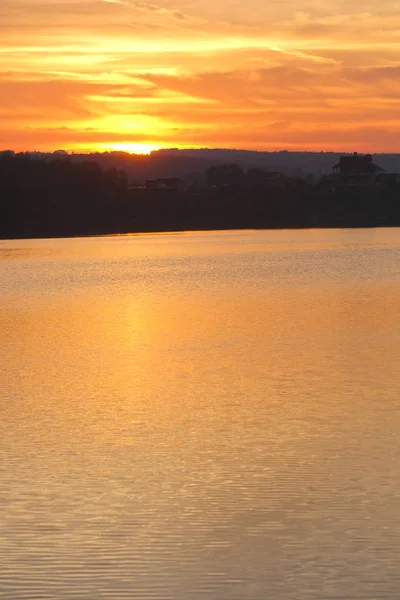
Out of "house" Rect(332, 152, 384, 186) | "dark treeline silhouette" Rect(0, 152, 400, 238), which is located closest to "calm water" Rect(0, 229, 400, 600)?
"dark treeline silhouette" Rect(0, 152, 400, 238)

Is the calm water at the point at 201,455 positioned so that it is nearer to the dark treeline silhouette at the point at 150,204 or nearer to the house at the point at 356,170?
the dark treeline silhouette at the point at 150,204

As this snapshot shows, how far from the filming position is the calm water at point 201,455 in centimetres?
934

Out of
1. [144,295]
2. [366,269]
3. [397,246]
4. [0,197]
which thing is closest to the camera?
[144,295]

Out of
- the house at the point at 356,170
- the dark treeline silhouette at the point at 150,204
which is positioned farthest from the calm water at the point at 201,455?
the house at the point at 356,170

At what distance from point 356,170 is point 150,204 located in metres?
44.5

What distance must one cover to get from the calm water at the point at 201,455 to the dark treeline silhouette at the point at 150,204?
7844cm

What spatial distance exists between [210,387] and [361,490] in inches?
275

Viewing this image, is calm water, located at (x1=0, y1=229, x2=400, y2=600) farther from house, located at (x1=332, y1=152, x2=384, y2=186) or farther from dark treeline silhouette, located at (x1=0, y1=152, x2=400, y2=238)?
house, located at (x1=332, y1=152, x2=384, y2=186)

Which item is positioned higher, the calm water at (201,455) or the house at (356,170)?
the house at (356,170)

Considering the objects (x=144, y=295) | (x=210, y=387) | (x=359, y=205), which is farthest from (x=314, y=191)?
(x=210, y=387)

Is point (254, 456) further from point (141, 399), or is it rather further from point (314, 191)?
point (314, 191)

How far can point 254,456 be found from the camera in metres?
13.1

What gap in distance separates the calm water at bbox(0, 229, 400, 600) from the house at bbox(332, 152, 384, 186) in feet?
402

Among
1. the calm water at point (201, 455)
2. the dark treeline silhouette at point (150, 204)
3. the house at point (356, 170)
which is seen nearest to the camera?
the calm water at point (201, 455)
